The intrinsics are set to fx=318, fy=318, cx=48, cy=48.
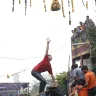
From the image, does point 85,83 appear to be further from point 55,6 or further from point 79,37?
point 79,37

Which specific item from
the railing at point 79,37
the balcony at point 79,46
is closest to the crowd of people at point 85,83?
the balcony at point 79,46

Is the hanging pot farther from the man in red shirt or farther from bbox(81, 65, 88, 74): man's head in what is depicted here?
the man in red shirt

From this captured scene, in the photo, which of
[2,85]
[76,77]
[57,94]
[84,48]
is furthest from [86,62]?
[57,94]

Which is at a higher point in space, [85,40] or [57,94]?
[85,40]

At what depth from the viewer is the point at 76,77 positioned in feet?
32.8

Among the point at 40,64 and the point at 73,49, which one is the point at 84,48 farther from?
the point at 40,64

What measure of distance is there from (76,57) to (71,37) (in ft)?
7.82

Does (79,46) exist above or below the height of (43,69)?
above

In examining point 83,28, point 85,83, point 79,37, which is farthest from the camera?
point 79,37

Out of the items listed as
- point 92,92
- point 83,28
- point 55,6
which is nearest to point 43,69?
point 92,92

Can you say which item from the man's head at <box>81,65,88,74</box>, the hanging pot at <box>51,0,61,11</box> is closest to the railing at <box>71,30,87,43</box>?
the hanging pot at <box>51,0,61,11</box>

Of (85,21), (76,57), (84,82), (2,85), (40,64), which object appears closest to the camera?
(40,64)

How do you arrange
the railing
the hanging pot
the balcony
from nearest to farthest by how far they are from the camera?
the hanging pot, the balcony, the railing

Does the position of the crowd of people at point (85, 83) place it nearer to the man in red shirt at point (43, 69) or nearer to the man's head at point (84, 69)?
the man's head at point (84, 69)
